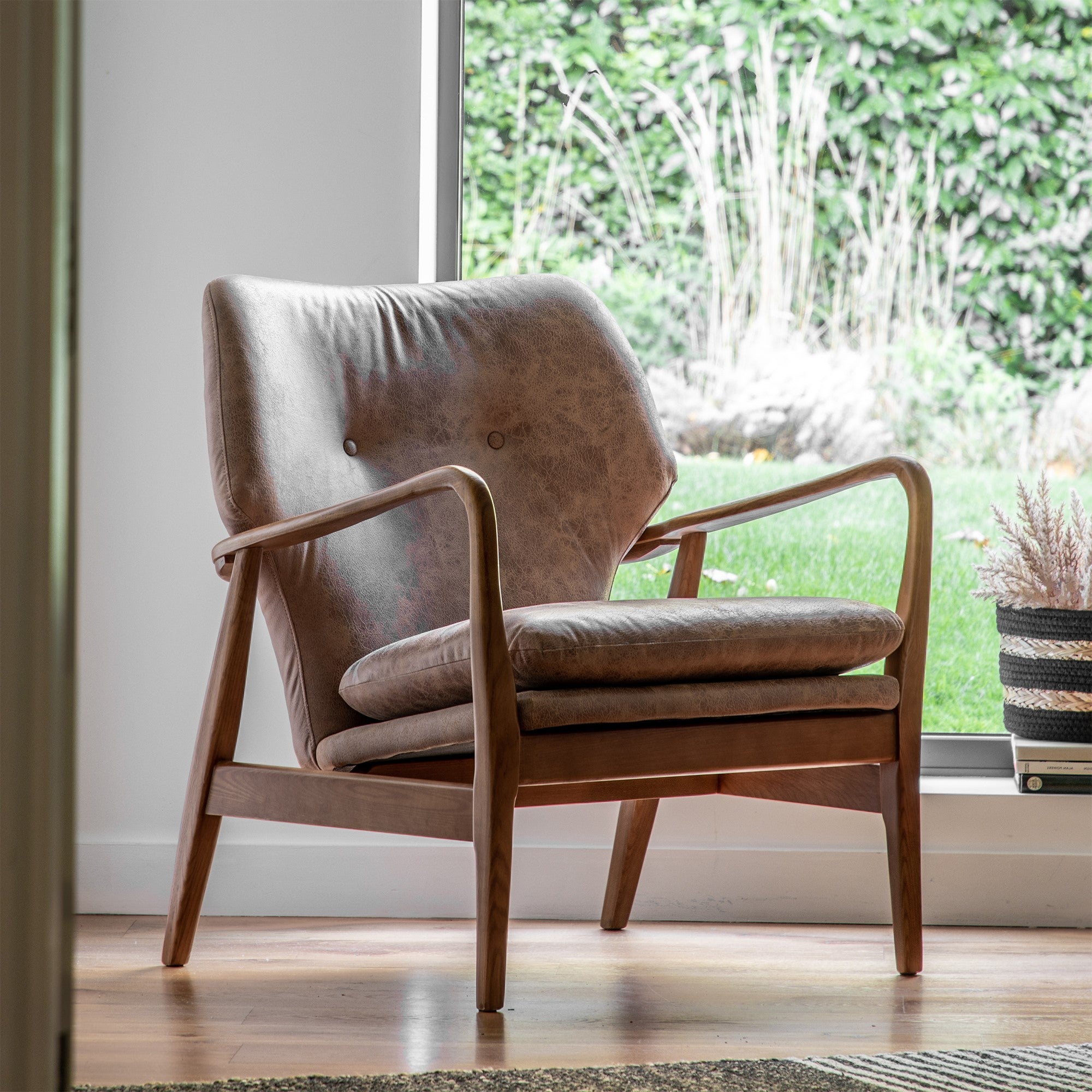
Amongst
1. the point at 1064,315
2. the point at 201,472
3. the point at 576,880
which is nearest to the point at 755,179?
the point at 1064,315

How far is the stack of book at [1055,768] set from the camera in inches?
83.7

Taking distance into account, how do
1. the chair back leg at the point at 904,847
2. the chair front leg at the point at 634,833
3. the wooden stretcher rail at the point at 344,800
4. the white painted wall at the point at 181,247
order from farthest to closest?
the white painted wall at the point at 181,247, the chair front leg at the point at 634,833, the chair back leg at the point at 904,847, the wooden stretcher rail at the point at 344,800

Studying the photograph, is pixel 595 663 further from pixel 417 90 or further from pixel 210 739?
pixel 417 90

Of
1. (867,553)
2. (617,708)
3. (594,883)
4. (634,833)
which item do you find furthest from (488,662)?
(867,553)

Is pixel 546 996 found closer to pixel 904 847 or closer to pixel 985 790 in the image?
pixel 904 847

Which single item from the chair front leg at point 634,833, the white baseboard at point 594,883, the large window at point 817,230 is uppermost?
the large window at point 817,230

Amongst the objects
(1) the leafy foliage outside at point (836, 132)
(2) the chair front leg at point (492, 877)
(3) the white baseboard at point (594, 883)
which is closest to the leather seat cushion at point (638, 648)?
(2) the chair front leg at point (492, 877)

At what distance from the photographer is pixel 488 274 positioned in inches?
101

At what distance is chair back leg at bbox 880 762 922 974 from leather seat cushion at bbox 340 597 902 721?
0.55 feet

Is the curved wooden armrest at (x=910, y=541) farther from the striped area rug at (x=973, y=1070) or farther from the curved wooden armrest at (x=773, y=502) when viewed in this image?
the striped area rug at (x=973, y=1070)

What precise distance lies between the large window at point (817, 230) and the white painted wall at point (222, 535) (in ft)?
1.15

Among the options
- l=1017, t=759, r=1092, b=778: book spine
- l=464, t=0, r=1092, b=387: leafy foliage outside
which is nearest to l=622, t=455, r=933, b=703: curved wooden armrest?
l=1017, t=759, r=1092, b=778: book spine

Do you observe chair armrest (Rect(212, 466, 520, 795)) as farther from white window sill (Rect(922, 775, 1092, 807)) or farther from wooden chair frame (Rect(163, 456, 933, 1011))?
white window sill (Rect(922, 775, 1092, 807))

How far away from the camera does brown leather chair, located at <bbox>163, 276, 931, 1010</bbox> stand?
1.46 metres
